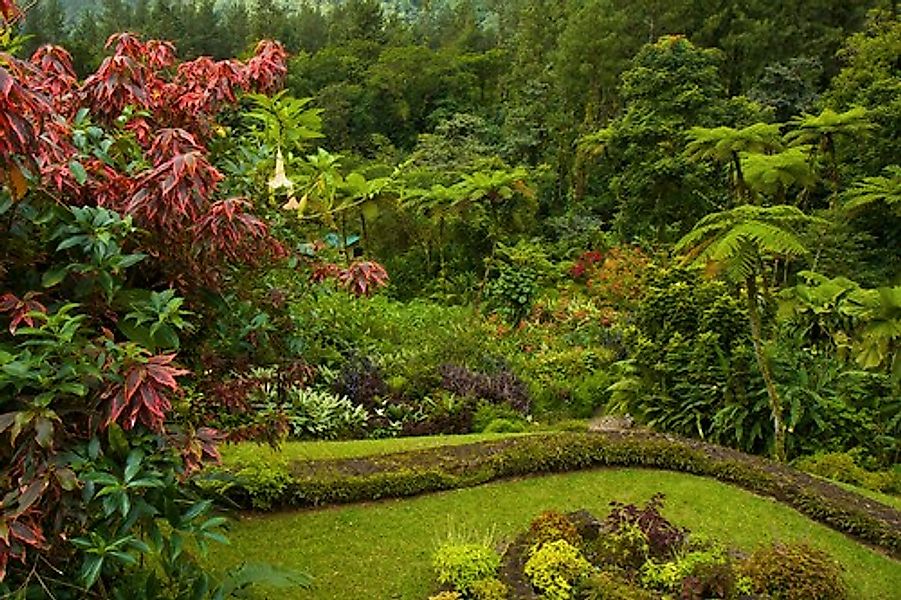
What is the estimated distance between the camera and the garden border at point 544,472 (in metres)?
5.56

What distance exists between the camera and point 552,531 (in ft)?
16.2

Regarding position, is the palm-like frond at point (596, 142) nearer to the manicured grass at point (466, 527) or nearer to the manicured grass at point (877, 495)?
the manicured grass at point (877, 495)

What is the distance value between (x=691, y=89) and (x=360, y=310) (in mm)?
8726

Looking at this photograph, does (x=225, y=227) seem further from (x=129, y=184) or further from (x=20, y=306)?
(x=20, y=306)

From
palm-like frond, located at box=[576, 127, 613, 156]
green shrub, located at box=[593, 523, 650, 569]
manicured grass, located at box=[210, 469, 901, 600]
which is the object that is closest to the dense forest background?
palm-like frond, located at box=[576, 127, 613, 156]

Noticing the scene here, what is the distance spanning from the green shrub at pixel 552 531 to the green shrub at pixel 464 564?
1.06 ft

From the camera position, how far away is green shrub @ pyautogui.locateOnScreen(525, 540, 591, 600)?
4492 mm

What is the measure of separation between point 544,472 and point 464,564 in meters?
1.91

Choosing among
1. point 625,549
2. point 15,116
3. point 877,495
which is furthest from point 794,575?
point 15,116

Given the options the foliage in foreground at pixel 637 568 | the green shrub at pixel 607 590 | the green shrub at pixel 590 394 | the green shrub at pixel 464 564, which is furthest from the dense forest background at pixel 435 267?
the green shrub at pixel 607 590

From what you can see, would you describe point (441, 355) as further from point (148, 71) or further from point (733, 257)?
point (148, 71)

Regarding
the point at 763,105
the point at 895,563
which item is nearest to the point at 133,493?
the point at 895,563

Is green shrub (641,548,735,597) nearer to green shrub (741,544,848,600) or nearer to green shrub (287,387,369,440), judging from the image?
green shrub (741,544,848,600)

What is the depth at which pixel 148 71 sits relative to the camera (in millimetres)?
3406
